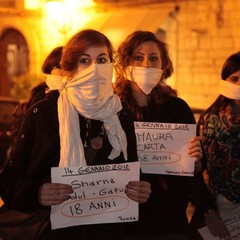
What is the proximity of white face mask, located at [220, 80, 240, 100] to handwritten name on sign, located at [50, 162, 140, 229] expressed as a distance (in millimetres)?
1063

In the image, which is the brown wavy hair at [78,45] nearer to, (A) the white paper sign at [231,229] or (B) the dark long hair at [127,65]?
(B) the dark long hair at [127,65]

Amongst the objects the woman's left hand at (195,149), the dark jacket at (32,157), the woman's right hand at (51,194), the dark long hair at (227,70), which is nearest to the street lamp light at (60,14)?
the dark long hair at (227,70)

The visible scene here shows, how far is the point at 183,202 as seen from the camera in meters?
2.69

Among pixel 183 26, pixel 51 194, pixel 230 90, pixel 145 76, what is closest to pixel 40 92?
pixel 145 76

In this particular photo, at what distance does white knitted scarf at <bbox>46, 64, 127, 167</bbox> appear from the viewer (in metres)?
2.16

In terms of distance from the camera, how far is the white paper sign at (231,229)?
2.95 metres

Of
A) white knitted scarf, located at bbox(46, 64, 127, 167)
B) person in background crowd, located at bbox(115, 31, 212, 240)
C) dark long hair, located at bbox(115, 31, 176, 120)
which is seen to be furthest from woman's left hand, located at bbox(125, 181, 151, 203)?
dark long hair, located at bbox(115, 31, 176, 120)

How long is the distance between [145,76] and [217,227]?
3.20 feet

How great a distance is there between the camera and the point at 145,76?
2869mm

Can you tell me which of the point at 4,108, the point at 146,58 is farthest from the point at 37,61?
the point at 146,58

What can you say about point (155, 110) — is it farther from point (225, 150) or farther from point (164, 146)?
point (225, 150)

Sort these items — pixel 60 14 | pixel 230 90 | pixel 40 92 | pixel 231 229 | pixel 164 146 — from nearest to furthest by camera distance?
pixel 164 146, pixel 231 229, pixel 230 90, pixel 40 92, pixel 60 14

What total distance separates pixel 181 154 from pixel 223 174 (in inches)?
12.9

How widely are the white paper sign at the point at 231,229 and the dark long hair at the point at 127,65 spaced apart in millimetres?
794
